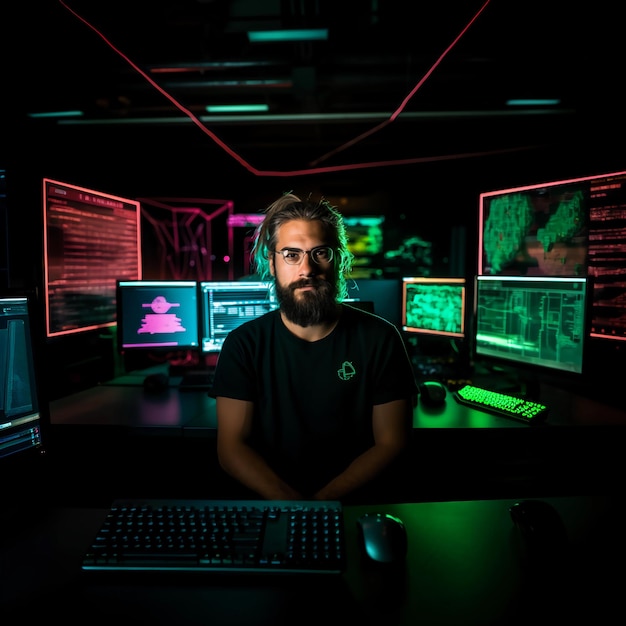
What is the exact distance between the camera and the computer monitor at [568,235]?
7.62 feet

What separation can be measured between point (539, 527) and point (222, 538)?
0.66 m

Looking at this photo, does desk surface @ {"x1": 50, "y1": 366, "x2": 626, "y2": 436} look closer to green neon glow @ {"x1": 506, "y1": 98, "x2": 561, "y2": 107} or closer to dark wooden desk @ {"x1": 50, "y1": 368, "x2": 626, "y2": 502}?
dark wooden desk @ {"x1": 50, "y1": 368, "x2": 626, "y2": 502}

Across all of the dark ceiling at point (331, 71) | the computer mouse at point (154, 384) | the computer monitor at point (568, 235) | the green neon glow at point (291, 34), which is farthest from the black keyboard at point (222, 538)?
the green neon glow at point (291, 34)

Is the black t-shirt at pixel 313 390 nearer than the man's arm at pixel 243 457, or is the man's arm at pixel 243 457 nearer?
the man's arm at pixel 243 457

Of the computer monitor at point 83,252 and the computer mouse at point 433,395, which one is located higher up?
the computer monitor at point 83,252

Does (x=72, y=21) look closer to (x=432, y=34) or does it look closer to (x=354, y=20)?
(x=354, y=20)

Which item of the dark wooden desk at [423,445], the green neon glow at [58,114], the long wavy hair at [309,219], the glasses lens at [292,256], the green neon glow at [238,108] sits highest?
the green neon glow at [238,108]

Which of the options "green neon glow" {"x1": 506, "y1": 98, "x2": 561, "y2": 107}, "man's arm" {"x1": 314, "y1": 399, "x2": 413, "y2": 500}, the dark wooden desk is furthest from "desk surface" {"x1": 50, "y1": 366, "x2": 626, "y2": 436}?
"green neon glow" {"x1": 506, "y1": 98, "x2": 561, "y2": 107}

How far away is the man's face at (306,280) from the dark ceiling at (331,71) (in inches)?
54.5

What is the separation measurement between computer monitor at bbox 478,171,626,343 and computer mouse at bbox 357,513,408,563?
4.84 ft

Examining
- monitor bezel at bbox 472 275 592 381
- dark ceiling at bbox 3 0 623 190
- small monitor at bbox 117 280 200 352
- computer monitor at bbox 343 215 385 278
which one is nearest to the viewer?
monitor bezel at bbox 472 275 592 381

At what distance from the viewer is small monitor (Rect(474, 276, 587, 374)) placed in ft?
6.43

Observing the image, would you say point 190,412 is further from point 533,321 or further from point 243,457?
point 533,321

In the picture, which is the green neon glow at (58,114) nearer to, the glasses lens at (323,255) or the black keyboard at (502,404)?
the glasses lens at (323,255)
